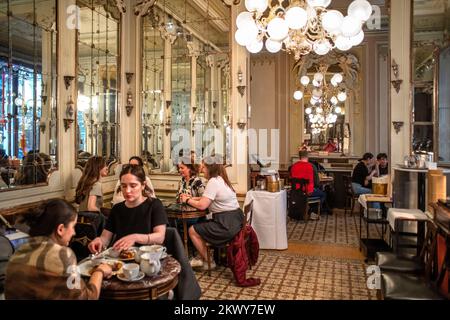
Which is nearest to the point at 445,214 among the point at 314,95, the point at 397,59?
the point at 397,59

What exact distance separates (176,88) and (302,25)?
3054 millimetres

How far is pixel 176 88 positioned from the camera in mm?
6602

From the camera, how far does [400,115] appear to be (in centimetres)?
550

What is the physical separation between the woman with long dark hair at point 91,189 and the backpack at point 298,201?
14.0ft

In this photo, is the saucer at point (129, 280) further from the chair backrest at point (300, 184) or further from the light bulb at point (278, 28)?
the chair backrest at point (300, 184)

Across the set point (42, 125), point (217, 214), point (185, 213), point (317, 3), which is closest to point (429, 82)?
point (317, 3)

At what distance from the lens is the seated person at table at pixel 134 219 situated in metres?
2.68

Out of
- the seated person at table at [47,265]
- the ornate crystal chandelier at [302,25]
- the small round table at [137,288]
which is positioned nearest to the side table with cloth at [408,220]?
the ornate crystal chandelier at [302,25]

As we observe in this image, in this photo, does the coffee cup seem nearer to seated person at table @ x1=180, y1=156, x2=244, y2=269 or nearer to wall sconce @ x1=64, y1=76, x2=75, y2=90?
seated person at table @ x1=180, y1=156, x2=244, y2=269

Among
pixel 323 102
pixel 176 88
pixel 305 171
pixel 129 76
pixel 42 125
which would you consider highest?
pixel 323 102

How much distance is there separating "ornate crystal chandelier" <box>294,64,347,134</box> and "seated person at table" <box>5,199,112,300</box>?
8.74 meters

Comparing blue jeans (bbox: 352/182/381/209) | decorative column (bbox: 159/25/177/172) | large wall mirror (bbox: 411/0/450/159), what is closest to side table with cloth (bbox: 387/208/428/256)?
large wall mirror (bbox: 411/0/450/159)

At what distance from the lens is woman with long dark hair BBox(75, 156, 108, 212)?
4445 millimetres

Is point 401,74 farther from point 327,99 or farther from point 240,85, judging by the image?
point 327,99
